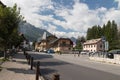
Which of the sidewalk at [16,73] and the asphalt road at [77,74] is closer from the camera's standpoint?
the sidewalk at [16,73]

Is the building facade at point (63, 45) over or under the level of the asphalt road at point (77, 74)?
over

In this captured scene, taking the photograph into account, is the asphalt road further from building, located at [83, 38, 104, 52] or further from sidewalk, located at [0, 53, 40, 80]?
building, located at [83, 38, 104, 52]

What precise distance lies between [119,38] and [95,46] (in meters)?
13.5

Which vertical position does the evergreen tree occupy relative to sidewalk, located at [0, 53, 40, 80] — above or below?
above

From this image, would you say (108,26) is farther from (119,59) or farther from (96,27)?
(119,59)

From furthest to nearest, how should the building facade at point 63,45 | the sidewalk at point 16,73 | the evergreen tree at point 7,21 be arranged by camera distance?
the building facade at point 63,45
the evergreen tree at point 7,21
the sidewalk at point 16,73

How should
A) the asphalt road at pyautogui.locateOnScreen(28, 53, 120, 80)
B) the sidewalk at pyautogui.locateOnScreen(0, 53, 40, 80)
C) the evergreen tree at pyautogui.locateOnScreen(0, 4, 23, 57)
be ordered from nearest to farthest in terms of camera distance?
the sidewalk at pyautogui.locateOnScreen(0, 53, 40, 80)
the asphalt road at pyautogui.locateOnScreen(28, 53, 120, 80)
the evergreen tree at pyautogui.locateOnScreen(0, 4, 23, 57)

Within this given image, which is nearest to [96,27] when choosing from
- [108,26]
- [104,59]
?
[108,26]

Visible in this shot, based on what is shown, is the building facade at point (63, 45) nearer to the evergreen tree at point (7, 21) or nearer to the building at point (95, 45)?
the building at point (95, 45)

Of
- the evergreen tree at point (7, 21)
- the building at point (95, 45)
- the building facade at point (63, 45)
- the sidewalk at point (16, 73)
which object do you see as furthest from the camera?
the building facade at point (63, 45)

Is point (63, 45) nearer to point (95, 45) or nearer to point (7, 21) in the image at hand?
A: point (95, 45)

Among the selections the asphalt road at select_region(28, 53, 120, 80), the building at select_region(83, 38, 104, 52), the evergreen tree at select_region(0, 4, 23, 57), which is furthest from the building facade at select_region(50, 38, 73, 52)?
the asphalt road at select_region(28, 53, 120, 80)

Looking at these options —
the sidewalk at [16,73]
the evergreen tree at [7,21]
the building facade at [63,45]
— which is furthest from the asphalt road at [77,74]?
the building facade at [63,45]

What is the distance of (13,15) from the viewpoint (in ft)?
109
